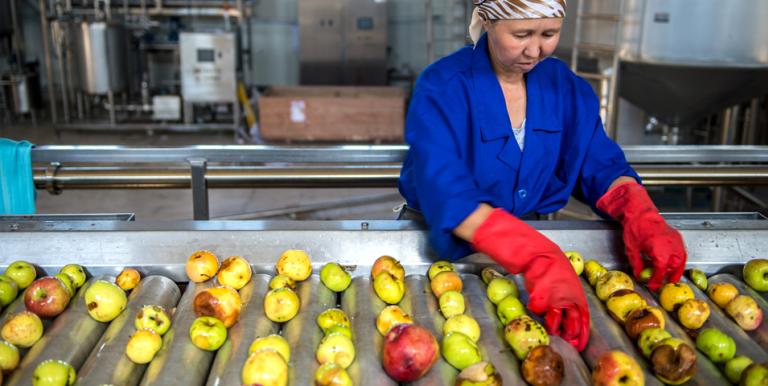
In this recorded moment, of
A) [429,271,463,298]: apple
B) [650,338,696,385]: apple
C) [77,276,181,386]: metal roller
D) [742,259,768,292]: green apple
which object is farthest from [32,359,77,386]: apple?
[742,259,768,292]: green apple

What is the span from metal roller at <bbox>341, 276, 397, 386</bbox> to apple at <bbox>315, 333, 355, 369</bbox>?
3 cm

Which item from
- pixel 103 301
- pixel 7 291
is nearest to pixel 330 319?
pixel 103 301

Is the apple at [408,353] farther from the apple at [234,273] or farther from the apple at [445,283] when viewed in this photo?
the apple at [234,273]

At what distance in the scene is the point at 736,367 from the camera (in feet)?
4.38

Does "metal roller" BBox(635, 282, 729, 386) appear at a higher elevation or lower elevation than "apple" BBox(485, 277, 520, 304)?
lower

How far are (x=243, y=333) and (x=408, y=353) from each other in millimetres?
393

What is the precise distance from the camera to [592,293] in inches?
65.8

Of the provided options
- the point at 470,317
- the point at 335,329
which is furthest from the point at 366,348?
the point at 470,317

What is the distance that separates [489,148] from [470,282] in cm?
38

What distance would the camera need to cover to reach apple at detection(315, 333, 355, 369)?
4.34 feet

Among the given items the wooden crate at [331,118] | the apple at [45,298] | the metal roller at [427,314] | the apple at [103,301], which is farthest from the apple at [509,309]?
the wooden crate at [331,118]

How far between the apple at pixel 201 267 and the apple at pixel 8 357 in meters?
0.42

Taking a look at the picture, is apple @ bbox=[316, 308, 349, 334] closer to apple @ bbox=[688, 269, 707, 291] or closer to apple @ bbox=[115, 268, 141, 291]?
apple @ bbox=[115, 268, 141, 291]

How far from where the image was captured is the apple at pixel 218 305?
1.45 meters
